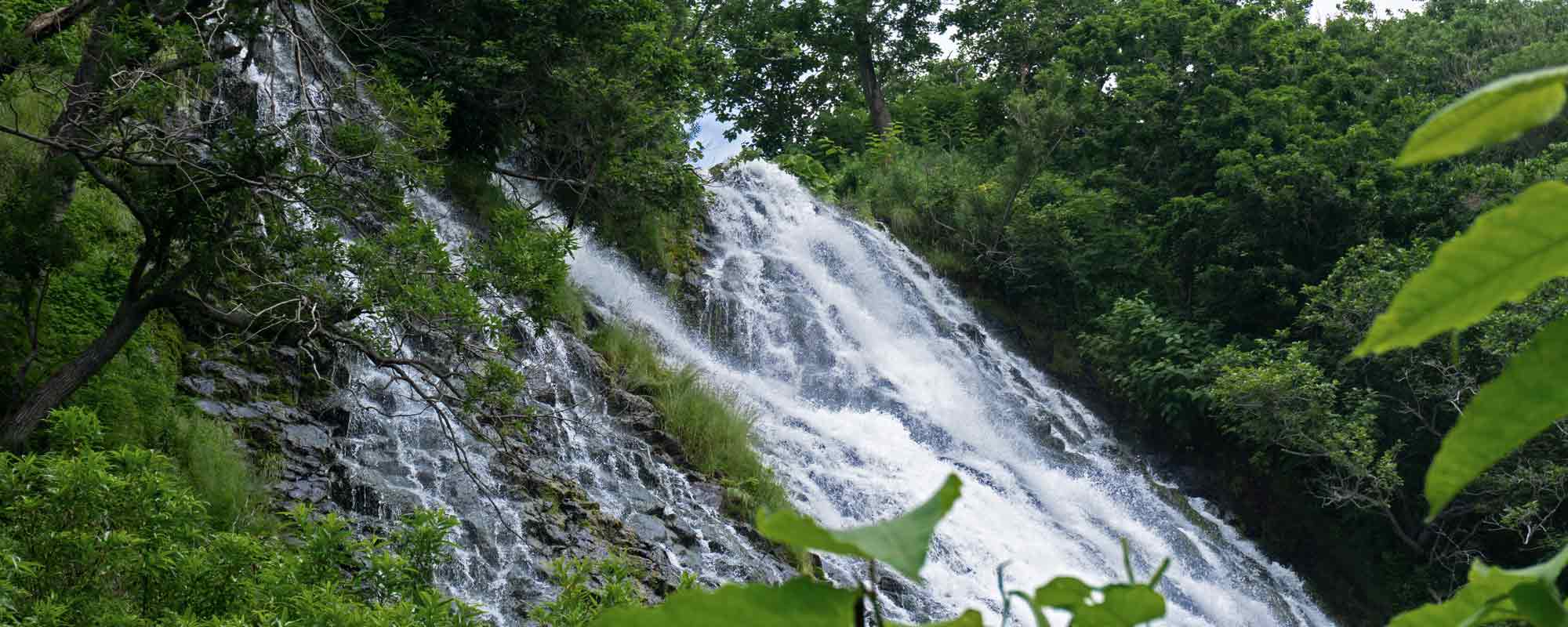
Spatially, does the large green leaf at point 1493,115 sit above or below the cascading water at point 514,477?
above

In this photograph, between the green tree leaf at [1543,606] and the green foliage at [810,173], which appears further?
the green foliage at [810,173]

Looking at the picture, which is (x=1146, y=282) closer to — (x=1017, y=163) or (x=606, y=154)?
(x=1017, y=163)

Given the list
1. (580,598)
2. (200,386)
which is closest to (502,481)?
(200,386)

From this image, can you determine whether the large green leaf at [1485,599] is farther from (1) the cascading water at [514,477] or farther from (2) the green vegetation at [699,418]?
(2) the green vegetation at [699,418]

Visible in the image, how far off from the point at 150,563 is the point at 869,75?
17340mm

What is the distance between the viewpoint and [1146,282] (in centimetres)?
1569

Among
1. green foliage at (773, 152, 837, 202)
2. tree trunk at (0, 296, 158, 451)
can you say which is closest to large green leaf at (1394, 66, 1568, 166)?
tree trunk at (0, 296, 158, 451)

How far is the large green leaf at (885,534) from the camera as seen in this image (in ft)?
0.92

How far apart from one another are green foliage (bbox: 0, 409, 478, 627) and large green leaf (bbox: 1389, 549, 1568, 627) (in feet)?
12.8

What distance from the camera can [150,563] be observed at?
4.08 m

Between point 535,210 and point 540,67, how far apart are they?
1.77 metres

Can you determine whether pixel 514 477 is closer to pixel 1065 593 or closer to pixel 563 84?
pixel 563 84

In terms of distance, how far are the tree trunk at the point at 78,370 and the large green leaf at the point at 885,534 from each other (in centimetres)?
620

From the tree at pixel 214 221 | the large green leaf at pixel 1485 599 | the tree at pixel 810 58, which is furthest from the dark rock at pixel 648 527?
the tree at pixel 810 58
